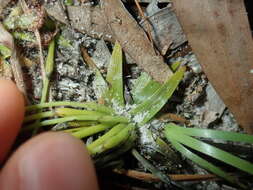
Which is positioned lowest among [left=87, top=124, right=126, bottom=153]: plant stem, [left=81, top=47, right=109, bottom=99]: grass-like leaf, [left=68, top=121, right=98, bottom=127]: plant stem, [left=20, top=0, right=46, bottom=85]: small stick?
[left=87, top=124, right=126, bottom=153]: plant stem

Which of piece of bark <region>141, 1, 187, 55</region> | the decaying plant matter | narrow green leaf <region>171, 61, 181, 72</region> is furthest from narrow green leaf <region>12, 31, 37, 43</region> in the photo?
→ narrow green leaf <region>171, 61, 181, 72</region>

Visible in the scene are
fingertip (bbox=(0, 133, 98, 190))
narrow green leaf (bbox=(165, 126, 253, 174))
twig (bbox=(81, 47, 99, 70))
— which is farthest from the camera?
twig (bbox=(81, 47, 99, 70))

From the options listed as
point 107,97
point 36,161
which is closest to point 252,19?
point 107,97

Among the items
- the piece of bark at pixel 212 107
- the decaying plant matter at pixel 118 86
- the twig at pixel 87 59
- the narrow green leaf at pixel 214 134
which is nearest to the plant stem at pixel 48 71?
the decaying plant matter at pixel 118 86

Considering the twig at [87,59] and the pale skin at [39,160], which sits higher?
the twig at [87,59]

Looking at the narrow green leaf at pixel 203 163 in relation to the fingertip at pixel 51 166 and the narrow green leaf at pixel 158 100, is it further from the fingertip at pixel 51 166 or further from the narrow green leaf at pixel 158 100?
the fingertip at pixel 51 166

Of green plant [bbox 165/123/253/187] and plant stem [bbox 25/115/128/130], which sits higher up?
plant stem [bbox 25/115/128/130]

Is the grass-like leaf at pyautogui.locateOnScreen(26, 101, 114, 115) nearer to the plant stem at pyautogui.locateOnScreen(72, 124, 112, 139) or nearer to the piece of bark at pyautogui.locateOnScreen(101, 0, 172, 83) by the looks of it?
the plant stem at pyautogui.locateOnScreen(72, 124, 112, 139)
